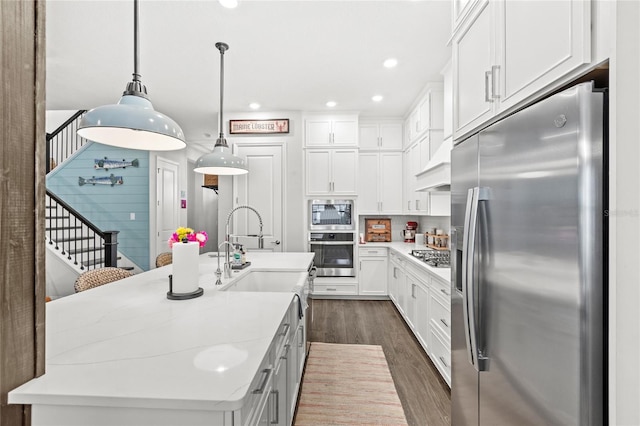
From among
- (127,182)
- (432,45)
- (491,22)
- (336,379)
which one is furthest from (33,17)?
(127,182)

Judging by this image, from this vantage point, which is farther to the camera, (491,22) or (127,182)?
(127,182)

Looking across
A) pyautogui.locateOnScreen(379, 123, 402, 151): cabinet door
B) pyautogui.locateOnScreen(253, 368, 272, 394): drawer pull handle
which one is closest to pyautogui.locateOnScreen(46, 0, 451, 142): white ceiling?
pyautogui.locateOnScreen(379, 123, 402, 151): cabinet door

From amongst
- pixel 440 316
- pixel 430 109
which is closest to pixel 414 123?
pixel 430 109

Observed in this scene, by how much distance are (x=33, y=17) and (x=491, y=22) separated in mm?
1550

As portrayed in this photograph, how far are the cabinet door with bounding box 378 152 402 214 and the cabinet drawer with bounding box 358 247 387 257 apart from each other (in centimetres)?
59

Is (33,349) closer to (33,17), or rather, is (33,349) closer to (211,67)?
(33,17)

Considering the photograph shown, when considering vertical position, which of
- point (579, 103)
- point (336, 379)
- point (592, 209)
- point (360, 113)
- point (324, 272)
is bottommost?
point (336, 379)

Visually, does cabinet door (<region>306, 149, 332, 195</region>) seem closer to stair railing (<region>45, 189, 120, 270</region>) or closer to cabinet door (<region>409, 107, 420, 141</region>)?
cabinet door (<region>409, 107, 420, 141</region>)

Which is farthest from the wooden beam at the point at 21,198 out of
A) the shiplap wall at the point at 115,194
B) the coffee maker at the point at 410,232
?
the shiplap wall at the point at 115,194

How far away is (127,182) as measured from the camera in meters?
5.52

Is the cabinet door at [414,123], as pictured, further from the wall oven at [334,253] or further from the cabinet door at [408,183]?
the wall oven at [334,253]

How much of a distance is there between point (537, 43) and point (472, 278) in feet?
2.74

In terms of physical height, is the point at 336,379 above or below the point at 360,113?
below

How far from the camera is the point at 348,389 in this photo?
2.34m
